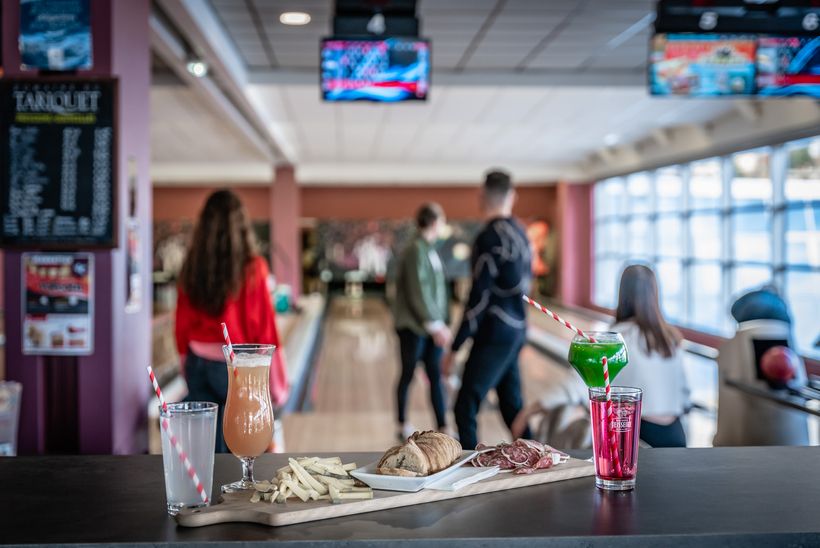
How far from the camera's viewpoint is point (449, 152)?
14.1 metres

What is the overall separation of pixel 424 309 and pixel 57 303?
2.45m

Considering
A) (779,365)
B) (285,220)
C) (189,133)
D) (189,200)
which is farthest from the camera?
(189,200)

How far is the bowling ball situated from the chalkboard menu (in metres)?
2.59

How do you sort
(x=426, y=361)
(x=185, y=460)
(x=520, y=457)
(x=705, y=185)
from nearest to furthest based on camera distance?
(x=185, y=460) < (x=520, y=457) < (x=426, y=361) < (x=705, y=185)

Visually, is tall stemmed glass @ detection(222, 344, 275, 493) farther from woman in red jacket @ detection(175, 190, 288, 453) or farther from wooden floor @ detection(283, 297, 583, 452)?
wooden floor @ detection(283, 297, 583, 452)

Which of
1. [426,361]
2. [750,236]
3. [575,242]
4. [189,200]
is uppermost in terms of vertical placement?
[189,200]

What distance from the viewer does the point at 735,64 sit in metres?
4.28

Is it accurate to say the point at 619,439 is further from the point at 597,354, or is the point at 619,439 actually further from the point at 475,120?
the point at 475,120

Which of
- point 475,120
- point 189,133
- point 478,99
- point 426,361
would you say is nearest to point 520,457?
point 426,361

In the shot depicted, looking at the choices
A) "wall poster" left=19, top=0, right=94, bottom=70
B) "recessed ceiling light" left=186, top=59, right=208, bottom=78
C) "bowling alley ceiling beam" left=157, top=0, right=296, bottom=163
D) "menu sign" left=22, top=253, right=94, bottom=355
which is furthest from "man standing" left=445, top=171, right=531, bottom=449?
"recessed ceiling light" left=186, top=59, right=208, bottom=78

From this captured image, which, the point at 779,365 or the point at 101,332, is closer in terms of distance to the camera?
the point at 779,365

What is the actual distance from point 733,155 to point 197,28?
23.9ft

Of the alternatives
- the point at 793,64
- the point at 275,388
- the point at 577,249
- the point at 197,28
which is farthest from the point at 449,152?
the point at 275,388

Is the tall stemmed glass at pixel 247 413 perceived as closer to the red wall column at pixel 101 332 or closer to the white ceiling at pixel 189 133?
the red wall column at pixel 101 332
